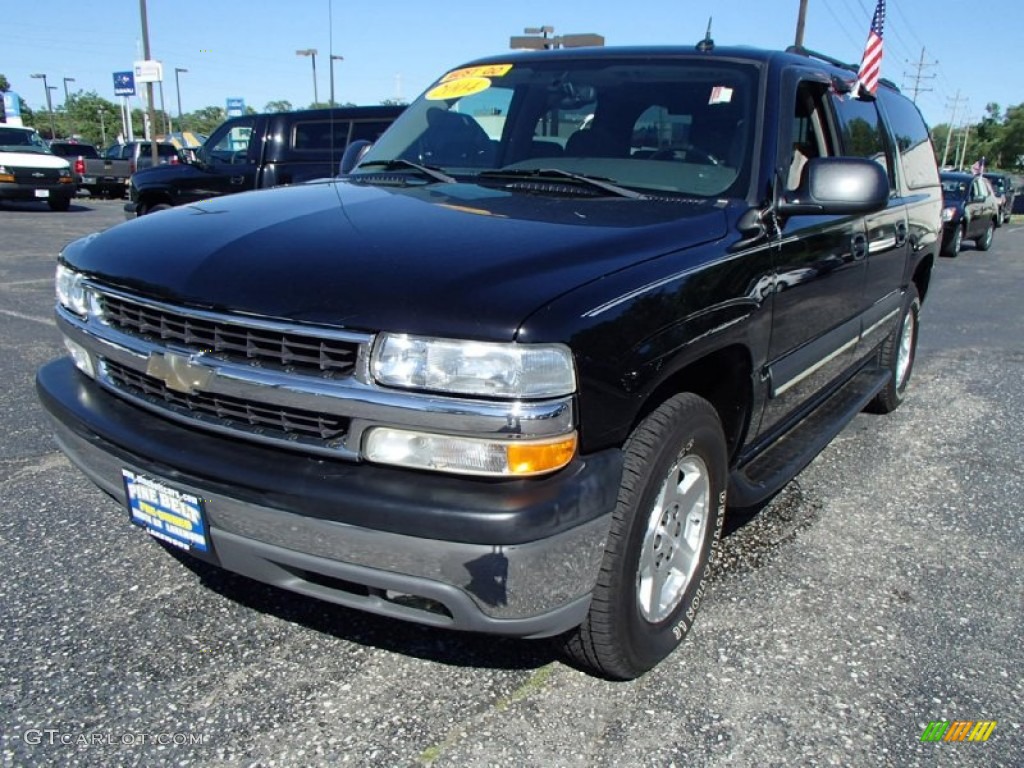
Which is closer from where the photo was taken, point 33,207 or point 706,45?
point 706,45

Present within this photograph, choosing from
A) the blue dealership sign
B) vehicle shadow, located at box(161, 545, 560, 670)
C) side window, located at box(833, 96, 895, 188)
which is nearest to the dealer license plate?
vehicle shadow, located at box(161, 545, 560, 670)

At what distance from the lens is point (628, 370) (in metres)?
2.10

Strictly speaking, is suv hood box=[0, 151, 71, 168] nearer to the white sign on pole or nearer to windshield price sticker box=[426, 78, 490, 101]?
the white sign on pole

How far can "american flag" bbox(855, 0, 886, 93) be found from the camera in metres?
4.31

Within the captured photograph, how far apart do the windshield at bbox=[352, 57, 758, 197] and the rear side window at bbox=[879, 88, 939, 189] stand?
194 cm

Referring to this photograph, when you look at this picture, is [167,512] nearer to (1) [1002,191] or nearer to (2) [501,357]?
(2) [501,357]

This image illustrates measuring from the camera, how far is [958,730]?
7.70 feet

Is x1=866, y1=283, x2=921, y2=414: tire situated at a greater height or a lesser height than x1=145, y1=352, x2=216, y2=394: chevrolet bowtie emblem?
lesser

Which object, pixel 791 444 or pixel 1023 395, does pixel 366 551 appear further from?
pixel 1023 395

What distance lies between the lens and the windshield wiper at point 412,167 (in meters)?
3.25

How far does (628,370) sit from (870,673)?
134 cm

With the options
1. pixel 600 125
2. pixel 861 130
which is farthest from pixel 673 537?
pixel 861 130
